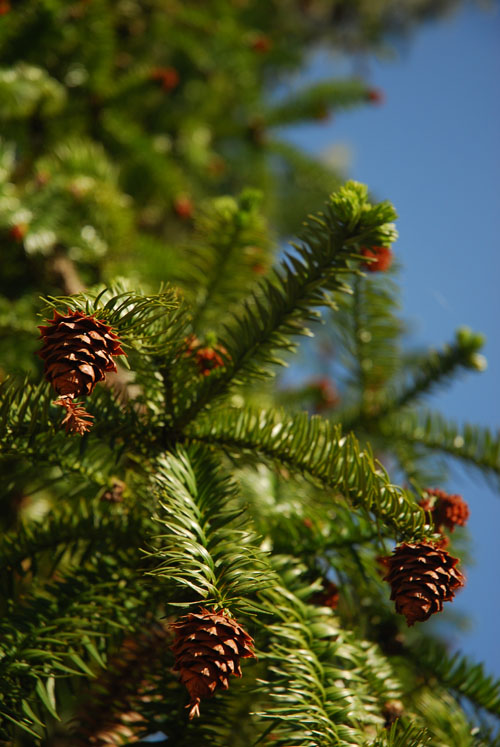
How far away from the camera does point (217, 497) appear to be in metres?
0.76

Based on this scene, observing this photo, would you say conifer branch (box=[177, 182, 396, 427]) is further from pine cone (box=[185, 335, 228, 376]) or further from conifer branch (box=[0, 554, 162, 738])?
conifer branch (box=[0, 554, 162, 738])

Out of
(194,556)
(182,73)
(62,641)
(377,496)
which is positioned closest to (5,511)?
(62,641)

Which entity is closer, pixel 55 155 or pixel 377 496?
pixel 377 496

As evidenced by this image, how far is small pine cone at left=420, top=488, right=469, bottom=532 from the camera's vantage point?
820 mm

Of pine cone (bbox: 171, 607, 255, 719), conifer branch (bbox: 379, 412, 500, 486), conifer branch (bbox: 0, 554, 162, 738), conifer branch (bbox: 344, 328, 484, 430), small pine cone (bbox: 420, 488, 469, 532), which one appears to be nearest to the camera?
pine cone (bbox: 171, 607, 255, 719)

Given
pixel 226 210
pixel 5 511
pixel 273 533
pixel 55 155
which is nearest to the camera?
pixel 273 533

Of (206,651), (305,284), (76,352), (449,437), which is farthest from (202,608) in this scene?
(449,437)

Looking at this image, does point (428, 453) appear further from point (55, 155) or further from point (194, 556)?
point (55, 155)

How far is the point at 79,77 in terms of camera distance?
1773 mm

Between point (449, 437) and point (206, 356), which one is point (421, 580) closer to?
point (206, 356)

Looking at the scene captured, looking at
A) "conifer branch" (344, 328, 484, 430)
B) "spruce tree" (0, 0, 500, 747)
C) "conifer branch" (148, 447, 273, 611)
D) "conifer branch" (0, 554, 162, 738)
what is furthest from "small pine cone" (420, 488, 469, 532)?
"conifer branch" (344, 328, 484, 430)

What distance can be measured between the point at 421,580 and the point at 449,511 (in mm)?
181

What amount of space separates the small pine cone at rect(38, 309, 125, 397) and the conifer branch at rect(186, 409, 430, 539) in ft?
0.75

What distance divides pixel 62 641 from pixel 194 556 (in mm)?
220
